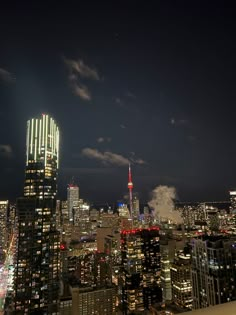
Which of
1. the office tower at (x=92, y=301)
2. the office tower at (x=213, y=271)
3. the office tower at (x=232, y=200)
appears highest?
the office tower at (x=232, y=200)

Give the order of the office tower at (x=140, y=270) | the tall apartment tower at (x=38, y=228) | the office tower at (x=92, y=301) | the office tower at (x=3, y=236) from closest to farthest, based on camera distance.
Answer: the tall apartment tower at (x=38, y=228), the office tower at (x=92, y=301), the office tower at (x=140, y=270), the office tower at (x=3, y=236)

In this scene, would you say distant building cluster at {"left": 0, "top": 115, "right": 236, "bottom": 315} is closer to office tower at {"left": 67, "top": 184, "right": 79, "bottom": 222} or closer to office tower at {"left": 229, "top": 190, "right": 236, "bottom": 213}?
office tower at {"left": 229, "top": 190, "right": 236, "bottom": 213}

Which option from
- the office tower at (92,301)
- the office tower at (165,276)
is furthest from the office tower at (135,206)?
the office tower at (92,301)

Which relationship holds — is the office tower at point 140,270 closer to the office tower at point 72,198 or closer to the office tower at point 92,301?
the office tower at point 92,301

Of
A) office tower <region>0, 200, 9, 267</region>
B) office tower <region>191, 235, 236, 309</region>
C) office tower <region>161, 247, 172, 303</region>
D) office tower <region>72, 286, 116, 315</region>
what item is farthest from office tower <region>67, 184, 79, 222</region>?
office tower <region>191, 235, 236, 309</region>

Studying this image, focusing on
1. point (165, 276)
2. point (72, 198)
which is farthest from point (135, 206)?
point (165, 276)

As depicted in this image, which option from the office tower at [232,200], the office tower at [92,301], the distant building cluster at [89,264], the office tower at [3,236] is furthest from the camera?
the office tower at [232,200]

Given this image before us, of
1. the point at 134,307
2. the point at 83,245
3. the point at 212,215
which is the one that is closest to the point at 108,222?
the point at 83,245
